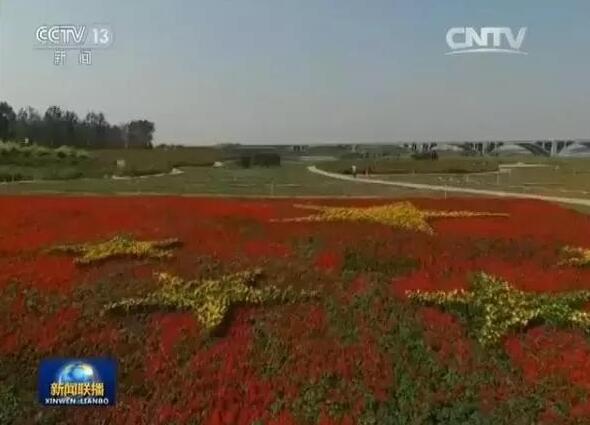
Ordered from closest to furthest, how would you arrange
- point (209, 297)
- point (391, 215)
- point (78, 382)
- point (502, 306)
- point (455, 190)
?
point (78, 382) < point (502, 306) < point (209, 297) < point (391, 215) < point (455, 190)

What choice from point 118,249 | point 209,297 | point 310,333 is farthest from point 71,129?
point 310,333

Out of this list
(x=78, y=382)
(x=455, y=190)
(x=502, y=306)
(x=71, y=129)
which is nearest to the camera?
(x=78, y=382)

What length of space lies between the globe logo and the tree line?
3032 mm

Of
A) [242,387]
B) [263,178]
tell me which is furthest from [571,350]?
[263,178]

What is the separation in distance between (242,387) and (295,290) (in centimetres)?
91

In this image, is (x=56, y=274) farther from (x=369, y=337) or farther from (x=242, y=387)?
(x=369, y=337)

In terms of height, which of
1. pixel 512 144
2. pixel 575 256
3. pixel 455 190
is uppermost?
pixel 512 144

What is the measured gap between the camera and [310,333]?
3676mm

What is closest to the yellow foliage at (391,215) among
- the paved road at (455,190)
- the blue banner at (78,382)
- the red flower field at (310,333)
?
the red flower field at (310,333)

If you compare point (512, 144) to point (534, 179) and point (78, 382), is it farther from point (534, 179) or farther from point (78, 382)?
point (78, 382)

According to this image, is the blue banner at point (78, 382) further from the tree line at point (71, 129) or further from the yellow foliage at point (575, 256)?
the yellow foliage at point (575, 256)

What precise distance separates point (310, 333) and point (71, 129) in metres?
4.00

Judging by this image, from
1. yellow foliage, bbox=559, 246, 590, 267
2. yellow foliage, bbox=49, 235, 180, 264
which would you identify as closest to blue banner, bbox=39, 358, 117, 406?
yellow foliage, bbox=49, 235, 180, 264

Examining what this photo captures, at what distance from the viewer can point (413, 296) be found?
3959 mm
